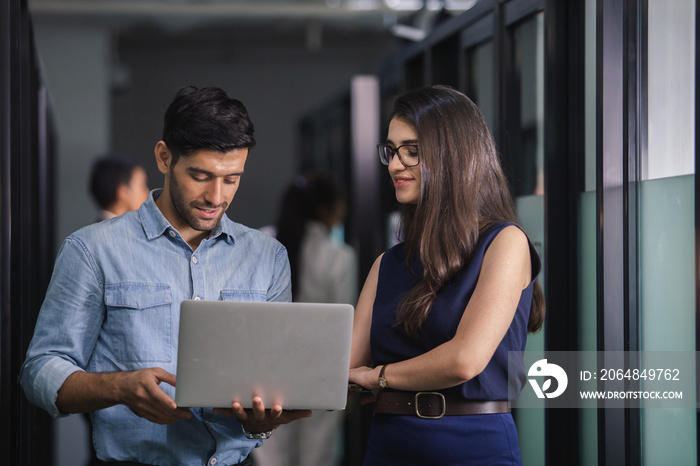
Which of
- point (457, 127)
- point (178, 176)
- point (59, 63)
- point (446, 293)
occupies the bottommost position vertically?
point (446, 293)

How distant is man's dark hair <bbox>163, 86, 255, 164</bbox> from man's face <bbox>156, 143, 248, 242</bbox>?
0.06 ft

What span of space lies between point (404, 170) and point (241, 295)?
46 cm

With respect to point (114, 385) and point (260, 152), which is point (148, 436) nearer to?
point (114, 385)

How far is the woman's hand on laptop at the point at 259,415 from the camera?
1452 millimetres

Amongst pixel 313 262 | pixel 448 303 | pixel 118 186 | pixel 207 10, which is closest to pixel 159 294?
pixel 448 303

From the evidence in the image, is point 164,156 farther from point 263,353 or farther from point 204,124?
point 263,353

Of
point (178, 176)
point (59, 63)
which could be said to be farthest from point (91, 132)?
point (178, 176)

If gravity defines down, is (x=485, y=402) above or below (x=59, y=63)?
below

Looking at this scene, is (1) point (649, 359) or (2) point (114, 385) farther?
(1) point (649, 359)

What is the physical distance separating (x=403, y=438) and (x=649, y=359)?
0.78 metres

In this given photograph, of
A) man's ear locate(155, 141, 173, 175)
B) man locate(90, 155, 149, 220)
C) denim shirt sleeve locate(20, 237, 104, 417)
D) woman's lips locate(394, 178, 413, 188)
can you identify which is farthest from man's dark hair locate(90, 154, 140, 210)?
woman's lips locate(394, 178, 413, 188)

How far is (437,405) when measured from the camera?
1.67 m

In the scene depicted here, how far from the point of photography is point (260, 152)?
8.23 m

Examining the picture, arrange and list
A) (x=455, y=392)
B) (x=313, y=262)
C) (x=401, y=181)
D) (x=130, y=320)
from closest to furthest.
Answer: (x=130, y=320)
(x=455, y=392)
(x=401, y=181)
(x=313, y=262)
